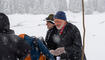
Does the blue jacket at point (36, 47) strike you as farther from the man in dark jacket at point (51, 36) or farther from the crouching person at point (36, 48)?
the man in dark jacket at point (51, 36)

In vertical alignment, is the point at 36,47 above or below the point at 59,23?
below

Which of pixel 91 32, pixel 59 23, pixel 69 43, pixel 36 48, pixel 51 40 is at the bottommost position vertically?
pixel 91 32

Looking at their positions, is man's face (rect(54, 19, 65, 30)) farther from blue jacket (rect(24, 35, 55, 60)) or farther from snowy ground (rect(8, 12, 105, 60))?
snowy ground (rect(8, 12, 105, 60))

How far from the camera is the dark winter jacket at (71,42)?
295cm

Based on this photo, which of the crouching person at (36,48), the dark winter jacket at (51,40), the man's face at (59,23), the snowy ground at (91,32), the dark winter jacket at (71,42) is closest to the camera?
the crouching person at (36,48)

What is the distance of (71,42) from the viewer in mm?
3018

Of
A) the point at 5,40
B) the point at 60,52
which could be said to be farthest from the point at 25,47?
the point at 60,52

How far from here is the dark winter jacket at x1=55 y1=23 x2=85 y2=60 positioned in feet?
9.68

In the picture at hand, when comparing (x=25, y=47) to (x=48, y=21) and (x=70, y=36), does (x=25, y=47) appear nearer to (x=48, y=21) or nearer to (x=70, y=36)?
(x=70, y=36)

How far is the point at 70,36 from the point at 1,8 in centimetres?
5272

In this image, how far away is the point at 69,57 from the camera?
3.05m

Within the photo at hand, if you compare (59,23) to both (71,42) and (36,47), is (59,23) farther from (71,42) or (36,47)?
(36,47)

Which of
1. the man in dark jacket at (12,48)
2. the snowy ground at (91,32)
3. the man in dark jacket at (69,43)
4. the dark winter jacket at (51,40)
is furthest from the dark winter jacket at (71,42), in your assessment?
the snowy ground at (91,32)

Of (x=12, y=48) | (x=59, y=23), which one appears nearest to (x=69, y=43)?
(x=59, y=23)
